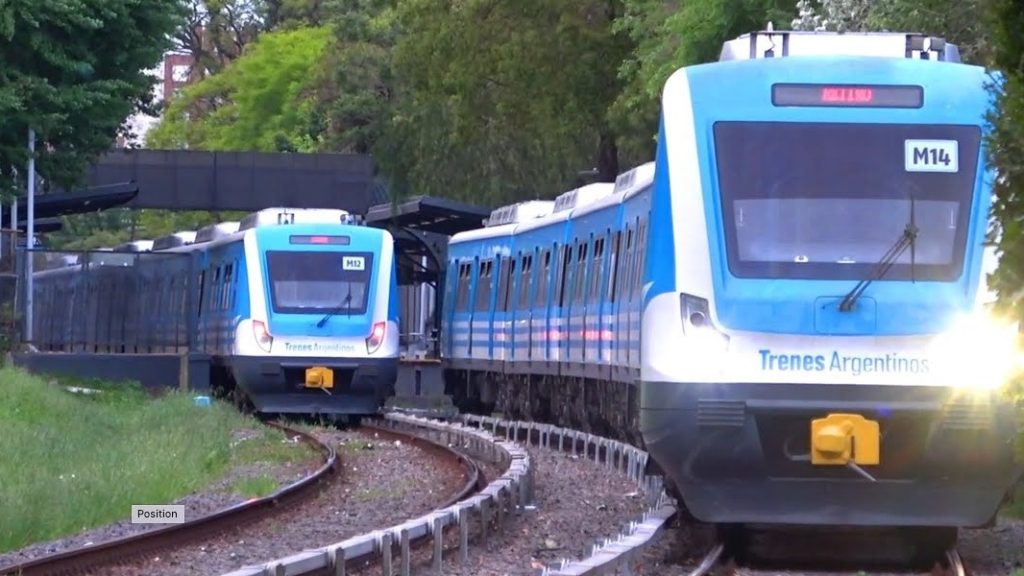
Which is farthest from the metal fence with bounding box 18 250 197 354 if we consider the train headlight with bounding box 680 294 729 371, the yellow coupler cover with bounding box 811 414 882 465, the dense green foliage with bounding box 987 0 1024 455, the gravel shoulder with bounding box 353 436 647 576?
the dense green foliage with bounding box 987 0 1024 455

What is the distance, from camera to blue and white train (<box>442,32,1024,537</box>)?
12.0 metres

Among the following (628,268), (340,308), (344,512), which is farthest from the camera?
(340,308)

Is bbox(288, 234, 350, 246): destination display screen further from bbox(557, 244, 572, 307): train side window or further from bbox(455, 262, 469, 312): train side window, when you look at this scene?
bbox(455, 262, 469, 312): train side window

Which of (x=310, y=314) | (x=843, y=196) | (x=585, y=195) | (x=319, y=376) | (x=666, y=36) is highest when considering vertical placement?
(x=666, y=36)

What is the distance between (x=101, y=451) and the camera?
20828 mm

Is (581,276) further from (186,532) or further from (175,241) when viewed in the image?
(175,241)

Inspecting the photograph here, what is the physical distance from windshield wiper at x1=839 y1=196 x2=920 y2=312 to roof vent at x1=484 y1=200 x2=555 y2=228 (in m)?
16.5

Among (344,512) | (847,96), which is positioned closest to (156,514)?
(344,512)

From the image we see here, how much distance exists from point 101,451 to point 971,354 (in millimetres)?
11199

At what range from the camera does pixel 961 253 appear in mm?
12344

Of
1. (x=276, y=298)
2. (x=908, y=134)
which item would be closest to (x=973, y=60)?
(x=908, y=134)

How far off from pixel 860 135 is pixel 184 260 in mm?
24252

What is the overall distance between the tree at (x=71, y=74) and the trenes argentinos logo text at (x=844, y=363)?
63.3 feet

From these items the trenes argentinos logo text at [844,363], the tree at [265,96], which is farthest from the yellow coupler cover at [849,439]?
the tree at [265,96]
